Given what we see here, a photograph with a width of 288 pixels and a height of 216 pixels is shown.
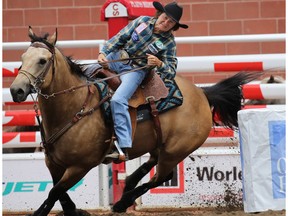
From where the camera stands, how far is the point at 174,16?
771 centimetres

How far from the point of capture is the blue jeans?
7.66m

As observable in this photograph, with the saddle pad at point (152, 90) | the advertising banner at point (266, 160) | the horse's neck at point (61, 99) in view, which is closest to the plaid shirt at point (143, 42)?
the saddle pad at point (152, 90)

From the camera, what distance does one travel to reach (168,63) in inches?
315

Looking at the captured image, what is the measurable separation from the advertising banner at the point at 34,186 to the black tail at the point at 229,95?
1529 millimetres

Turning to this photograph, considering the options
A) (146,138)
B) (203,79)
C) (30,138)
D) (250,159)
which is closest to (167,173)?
(146,138)

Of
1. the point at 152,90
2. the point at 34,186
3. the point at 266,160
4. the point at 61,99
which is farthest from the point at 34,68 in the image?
the point at 34,186

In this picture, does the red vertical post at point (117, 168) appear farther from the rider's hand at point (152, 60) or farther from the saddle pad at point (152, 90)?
the rider's hand at point (152, 60)

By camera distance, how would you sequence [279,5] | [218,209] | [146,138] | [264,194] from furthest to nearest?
[279,5] < [218,209] < [146,138] < [264,194]

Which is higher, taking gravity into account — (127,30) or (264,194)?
(127,30)

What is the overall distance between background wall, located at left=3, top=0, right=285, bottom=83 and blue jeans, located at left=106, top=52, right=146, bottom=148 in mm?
4454

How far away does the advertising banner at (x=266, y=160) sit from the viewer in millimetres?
7453

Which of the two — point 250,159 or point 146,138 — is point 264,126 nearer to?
point 250,159

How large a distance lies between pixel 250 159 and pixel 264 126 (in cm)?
29

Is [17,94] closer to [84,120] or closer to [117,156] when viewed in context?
[84,120]
